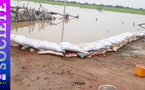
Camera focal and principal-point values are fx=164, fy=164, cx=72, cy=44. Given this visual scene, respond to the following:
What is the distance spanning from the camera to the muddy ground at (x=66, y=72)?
366 cm

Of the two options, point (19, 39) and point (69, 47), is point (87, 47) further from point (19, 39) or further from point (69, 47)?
point (19, 39)

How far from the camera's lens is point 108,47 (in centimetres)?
694

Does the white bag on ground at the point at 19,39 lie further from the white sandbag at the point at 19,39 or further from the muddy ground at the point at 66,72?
the muddy ground at the point at 66,72

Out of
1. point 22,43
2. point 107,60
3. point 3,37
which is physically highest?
point 3,37

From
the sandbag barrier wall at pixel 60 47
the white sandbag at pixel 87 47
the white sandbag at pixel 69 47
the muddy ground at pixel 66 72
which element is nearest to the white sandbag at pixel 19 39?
the sandbag barrier wall at pixel 60 47

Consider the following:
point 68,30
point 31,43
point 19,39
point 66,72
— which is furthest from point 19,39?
point 68,30

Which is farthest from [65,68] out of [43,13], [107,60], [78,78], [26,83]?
[43,13]

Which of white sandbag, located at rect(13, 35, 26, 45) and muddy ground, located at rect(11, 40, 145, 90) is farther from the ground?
white sandbag, located at rect(13, 35, 26, 45)

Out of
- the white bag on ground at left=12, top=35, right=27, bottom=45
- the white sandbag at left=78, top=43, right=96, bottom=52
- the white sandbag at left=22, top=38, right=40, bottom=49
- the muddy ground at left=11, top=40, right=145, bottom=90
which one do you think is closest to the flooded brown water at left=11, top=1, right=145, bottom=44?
the white sandbag at left=78, top=43, right=96, bottom=52

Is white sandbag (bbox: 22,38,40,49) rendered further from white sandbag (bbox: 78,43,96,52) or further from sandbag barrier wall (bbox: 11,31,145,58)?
white sandbag (bbox: 78,43,96,52)

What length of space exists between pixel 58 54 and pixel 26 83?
204 centimetres

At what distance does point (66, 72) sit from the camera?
433 centimetres

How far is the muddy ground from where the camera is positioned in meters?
3.66

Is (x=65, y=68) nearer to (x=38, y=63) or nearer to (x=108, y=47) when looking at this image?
(x=38, y=63)
